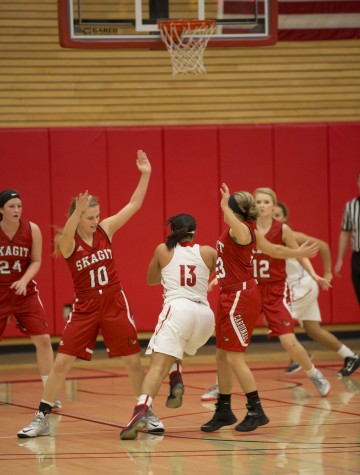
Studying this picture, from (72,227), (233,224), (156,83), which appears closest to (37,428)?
(72,227)

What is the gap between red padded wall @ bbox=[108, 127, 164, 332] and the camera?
13859 millimetres

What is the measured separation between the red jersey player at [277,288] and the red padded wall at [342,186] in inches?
177

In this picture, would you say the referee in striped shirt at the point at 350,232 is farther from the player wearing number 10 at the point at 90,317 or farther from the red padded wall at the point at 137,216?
the player wearing number 10 at the point at 90,317

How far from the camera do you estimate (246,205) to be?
7.73 meters

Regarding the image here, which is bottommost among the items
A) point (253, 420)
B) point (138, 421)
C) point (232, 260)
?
point (253, 420)

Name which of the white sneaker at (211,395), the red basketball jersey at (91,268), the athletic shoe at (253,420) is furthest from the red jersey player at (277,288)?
the red basketball jersey at (91,268)

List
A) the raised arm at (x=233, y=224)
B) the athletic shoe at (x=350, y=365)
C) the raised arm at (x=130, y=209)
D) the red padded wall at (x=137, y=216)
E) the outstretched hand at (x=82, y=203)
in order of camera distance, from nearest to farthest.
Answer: the raised arm at (x=233, y=224) < the outstretched hand at (x=82, y=203) < the raised arm at (x=130, y=209) < the athletic shoe at (x=350, y=365) < the red padded wall at (x=137, y=216)

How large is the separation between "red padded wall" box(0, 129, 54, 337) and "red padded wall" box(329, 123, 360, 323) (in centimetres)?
399

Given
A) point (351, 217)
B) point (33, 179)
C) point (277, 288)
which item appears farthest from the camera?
point (33, 179)

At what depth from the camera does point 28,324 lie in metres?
9.14

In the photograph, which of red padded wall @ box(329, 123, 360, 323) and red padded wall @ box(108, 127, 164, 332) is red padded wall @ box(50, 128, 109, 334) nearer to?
red padded wall @ box(108, 127, 164, 332)

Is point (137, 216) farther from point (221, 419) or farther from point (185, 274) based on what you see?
point (221, 419)

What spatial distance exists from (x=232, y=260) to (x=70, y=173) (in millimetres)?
6359

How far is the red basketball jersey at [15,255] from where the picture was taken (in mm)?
9109
